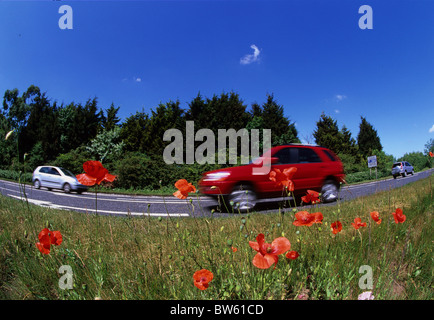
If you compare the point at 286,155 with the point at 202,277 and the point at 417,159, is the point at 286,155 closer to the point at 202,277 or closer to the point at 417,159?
the point at 202,277

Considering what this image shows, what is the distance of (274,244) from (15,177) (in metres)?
2.36

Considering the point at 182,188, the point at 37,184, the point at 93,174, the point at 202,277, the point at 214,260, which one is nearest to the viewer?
the point at 202,277

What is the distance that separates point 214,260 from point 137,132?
2.01 m

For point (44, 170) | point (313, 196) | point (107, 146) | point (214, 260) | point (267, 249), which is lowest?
point (214, 260)

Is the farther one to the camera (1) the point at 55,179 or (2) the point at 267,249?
(1) the point at 55,179

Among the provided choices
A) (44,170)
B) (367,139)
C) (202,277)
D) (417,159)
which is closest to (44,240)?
(202,277)

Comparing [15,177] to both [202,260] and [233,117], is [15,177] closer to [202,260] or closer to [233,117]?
[202,260]

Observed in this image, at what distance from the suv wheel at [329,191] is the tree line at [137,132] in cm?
38

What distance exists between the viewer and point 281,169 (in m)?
1.58

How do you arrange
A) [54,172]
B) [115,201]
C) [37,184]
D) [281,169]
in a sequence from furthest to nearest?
[115,201] < [54,172] < [37,184] < [281,169]

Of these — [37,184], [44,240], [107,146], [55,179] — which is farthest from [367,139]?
[37,184]

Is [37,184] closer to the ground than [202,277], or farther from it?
farther from it

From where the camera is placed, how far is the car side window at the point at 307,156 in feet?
6.47
